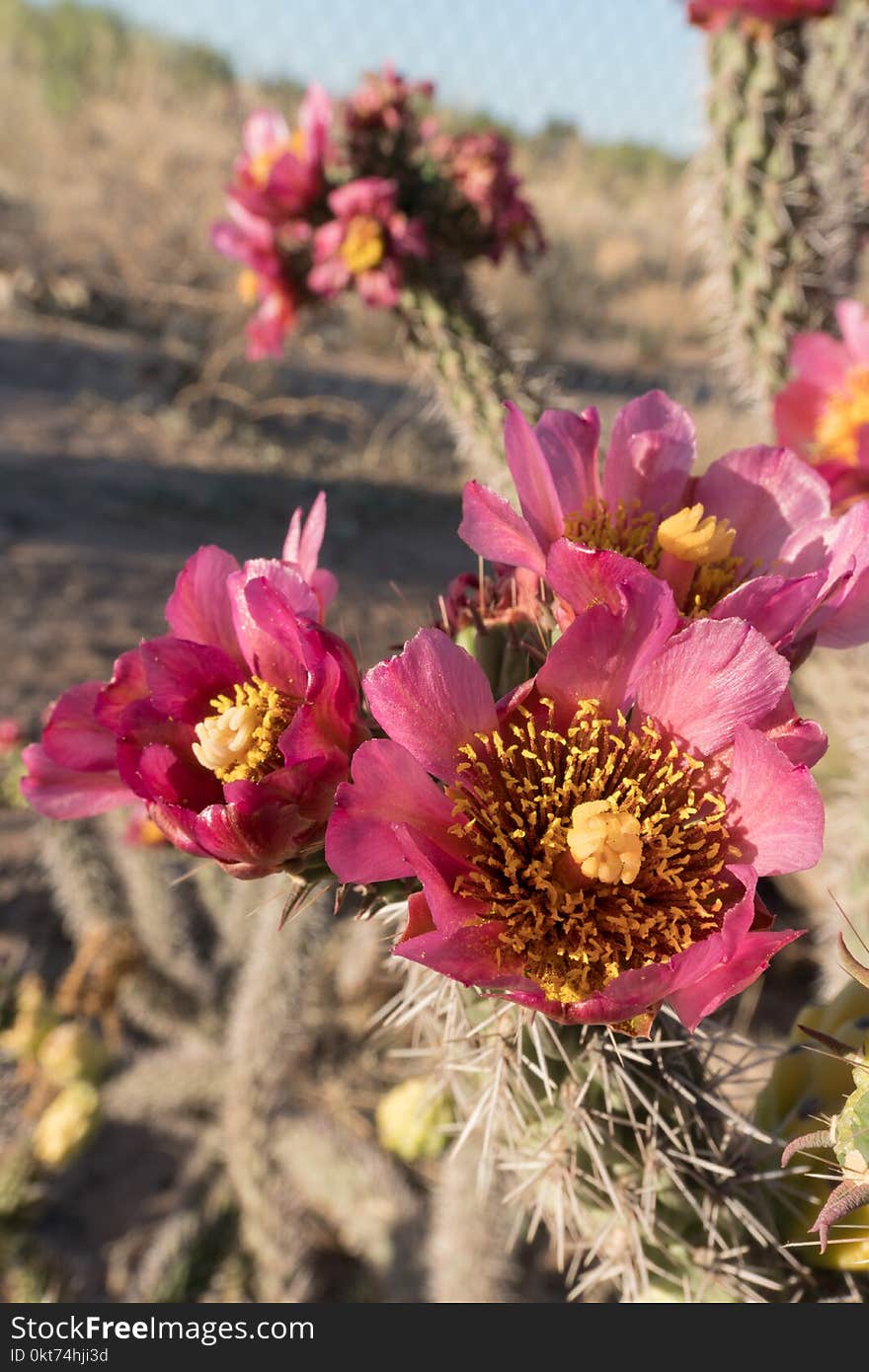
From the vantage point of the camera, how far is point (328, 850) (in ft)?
1.96

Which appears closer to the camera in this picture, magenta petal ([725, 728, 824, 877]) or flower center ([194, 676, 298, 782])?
magenta petal ([725, 728, 824, 877])

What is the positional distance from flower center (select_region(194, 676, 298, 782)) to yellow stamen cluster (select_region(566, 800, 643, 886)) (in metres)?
0.23

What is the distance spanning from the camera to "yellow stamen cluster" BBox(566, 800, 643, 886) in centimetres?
63

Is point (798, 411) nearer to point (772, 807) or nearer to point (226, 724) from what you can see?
point (772, 807)

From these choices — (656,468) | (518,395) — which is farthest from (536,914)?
(518,395)

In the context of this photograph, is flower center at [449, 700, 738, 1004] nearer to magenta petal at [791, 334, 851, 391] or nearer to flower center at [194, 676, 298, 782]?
flower center at [194, 676, 298, 782]

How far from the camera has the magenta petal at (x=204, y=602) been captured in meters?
0.77

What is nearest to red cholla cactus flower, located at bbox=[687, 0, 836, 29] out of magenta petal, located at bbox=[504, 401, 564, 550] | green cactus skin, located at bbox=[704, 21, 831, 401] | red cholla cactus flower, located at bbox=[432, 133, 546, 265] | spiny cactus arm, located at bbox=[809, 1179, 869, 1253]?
green cactus skin, located at bbox=[704, 21, 831, 401]

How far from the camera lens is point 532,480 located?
750 mm

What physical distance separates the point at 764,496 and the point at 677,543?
0.13m

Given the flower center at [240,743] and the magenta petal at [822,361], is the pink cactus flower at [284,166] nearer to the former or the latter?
the magenta petal at [822,361]

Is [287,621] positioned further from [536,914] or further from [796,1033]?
[796,1033]

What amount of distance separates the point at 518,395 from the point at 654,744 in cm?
143

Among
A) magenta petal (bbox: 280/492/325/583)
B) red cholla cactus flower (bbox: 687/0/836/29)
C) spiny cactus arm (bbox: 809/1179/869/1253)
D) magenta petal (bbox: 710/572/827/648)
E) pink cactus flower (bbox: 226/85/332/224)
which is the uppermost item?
red cholla cactus flower (bbox: 687/0/836/29)
